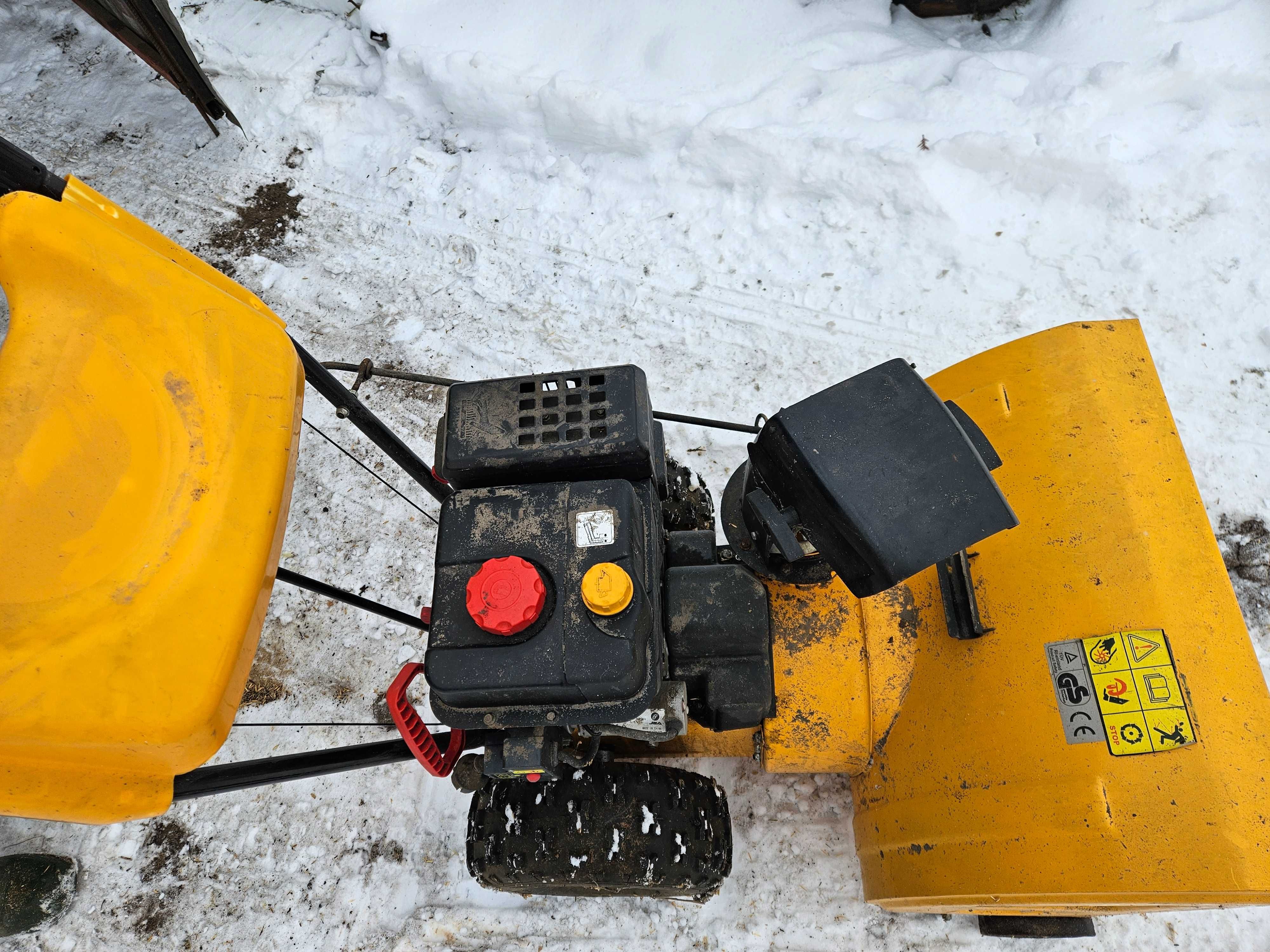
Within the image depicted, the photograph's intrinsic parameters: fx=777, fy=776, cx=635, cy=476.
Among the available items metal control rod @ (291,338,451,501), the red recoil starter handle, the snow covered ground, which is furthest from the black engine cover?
the snow covered ground

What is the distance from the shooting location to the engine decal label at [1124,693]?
1.40 meters

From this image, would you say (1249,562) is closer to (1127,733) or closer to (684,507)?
(1127,733)

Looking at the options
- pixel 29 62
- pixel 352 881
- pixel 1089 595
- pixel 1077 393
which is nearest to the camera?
pixel 1089 595

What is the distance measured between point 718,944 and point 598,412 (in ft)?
5.89

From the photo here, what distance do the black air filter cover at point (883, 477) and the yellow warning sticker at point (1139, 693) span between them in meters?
0.36

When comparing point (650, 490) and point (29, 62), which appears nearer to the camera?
point (650, 490)

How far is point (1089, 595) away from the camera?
154 cm

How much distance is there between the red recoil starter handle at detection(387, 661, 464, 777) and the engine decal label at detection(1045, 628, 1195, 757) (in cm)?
123

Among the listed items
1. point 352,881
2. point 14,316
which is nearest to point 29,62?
point 14,316

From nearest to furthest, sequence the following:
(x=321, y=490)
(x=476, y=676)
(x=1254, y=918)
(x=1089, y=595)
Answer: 1. (x=476, y=676)
2. (x=1089, y=595)
3. (x=1254, y=918)
4. (x=321, y=490)

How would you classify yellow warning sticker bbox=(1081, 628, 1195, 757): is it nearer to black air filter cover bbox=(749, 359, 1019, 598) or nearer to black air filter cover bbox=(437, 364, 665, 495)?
black air filter cover bbox=(749, 359, 1019, 598)

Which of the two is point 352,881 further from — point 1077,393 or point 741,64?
point 741,64

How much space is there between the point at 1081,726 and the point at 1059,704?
0.05 m

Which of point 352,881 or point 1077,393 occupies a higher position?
point 1077,393
